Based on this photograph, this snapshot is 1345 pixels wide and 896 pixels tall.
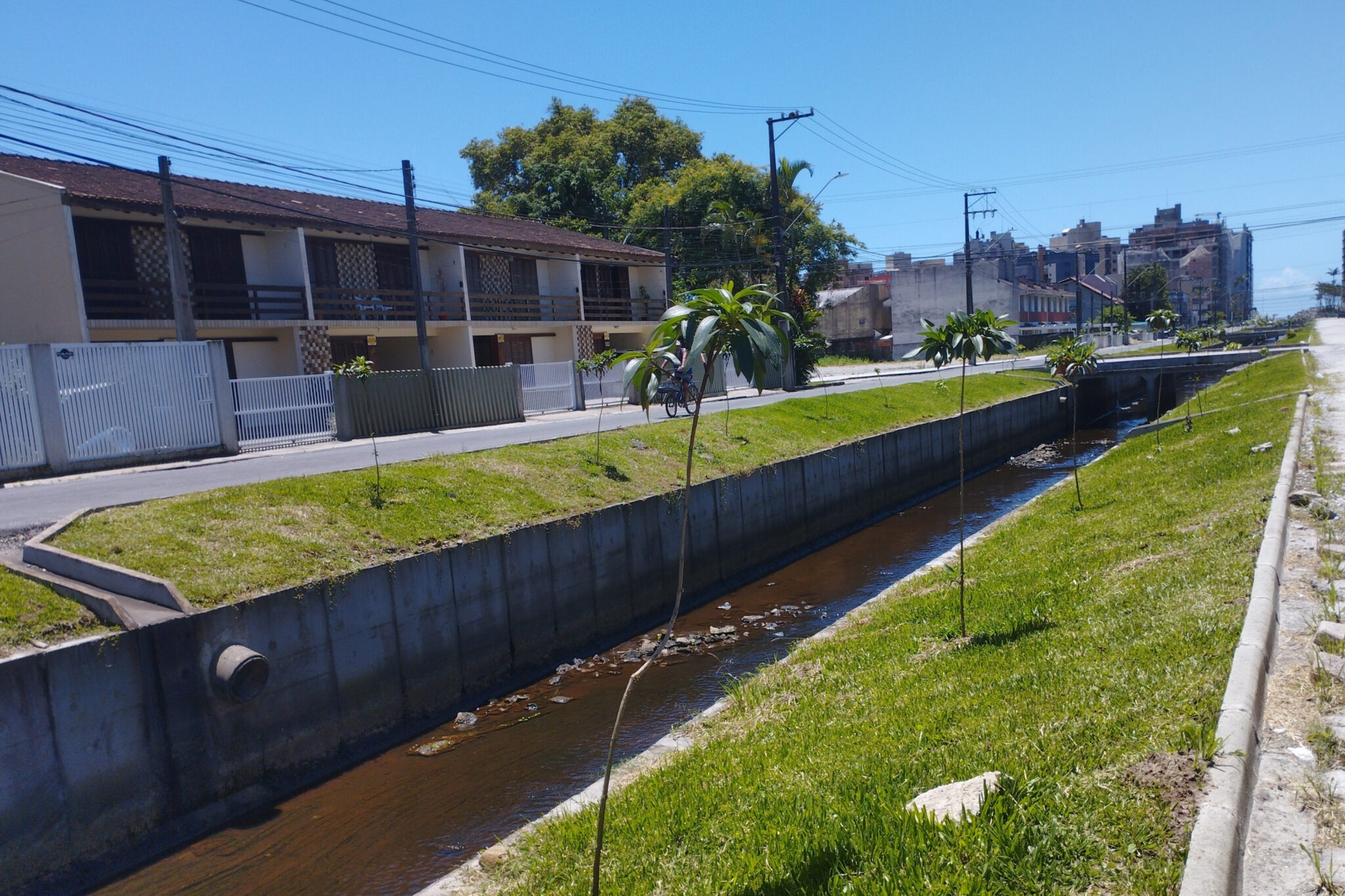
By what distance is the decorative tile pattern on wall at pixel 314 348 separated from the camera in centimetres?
2747

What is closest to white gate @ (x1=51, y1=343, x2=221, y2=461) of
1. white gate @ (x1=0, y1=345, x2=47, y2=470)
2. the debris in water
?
white gate @ (x1=0, y1=345, x2=47, y2=470)

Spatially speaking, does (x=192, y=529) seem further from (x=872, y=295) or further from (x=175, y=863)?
(x=872, y=295)

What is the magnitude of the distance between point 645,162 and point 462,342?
25.6 m

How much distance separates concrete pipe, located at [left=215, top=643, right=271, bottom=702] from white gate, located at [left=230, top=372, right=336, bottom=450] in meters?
12.3

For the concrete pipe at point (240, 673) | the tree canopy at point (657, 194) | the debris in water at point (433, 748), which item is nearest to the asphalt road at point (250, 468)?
the concrete pipe at point (240, 673)

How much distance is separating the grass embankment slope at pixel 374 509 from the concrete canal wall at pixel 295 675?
15.4 inches

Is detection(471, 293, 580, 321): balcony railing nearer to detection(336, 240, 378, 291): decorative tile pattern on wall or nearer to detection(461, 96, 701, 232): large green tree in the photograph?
detection(336, 240, 378, 291): decorative tile pattern on wall

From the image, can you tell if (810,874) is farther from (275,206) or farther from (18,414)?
(275,206)

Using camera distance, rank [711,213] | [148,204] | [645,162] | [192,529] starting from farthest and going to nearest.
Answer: [645,162] → [711,213] → [148,204] → [192,529]

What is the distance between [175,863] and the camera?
7.18 meters

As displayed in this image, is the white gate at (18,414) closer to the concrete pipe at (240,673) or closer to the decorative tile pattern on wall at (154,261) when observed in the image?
the concrete pipe at (240,673)

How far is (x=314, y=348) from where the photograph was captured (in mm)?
27766

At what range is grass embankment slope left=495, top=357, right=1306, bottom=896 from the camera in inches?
143

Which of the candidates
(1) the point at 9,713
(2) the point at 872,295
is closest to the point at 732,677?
(1) the point at 9,713
